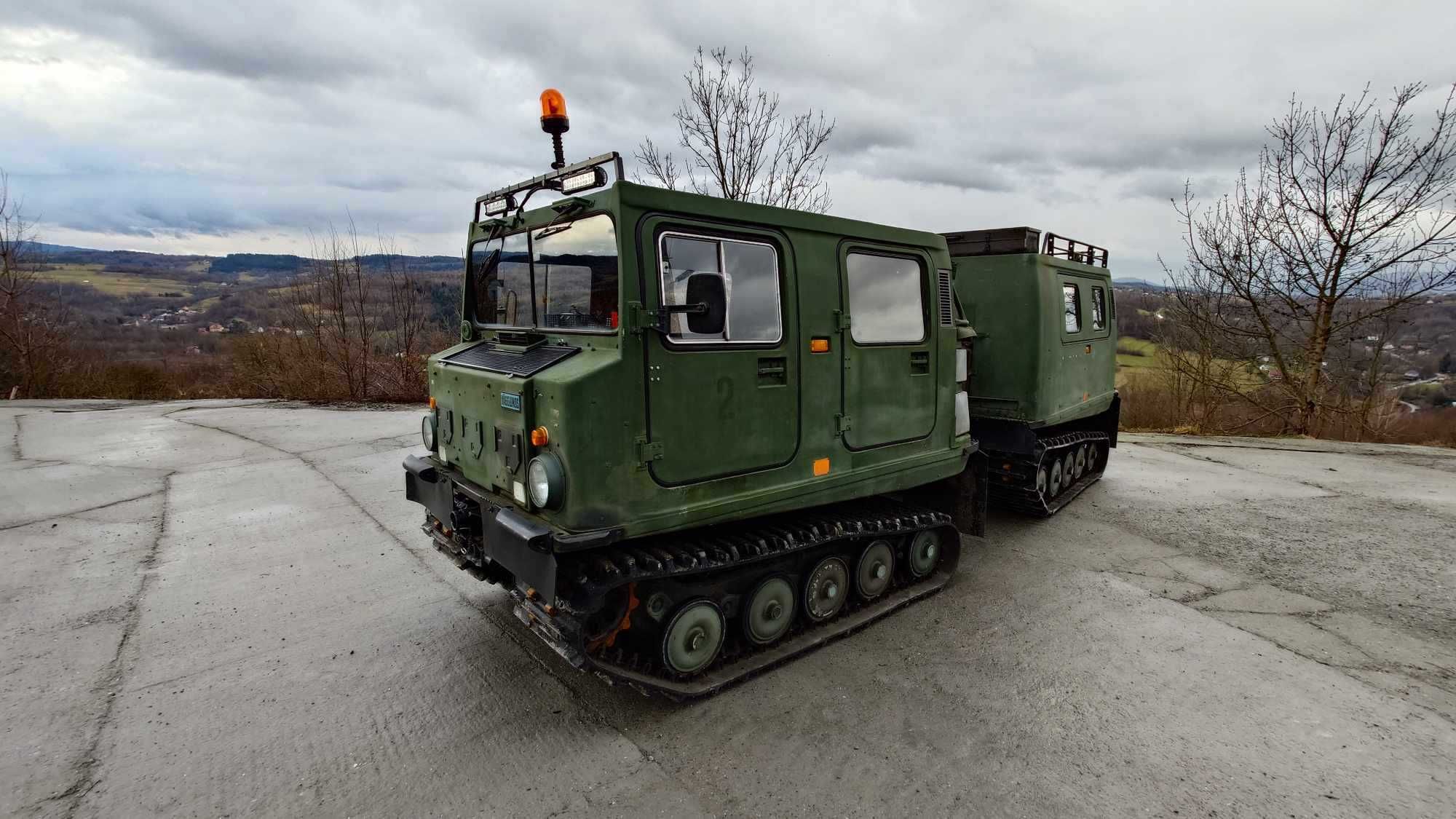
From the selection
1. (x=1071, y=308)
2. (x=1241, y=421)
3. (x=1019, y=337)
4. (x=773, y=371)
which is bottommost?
(x=1241, y=421)

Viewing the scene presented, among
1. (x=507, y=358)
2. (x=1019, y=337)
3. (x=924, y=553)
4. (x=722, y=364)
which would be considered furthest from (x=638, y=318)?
(x=1019, y=337)

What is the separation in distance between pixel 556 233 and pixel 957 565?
3863mm

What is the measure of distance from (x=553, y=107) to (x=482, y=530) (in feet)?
7.96

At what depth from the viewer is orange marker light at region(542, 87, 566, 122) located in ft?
12.0

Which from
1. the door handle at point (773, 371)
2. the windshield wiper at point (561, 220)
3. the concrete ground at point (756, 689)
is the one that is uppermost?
the windshield wiper at point (561, 220)

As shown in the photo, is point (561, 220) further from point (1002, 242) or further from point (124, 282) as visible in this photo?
point (124, 282)

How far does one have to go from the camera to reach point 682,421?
3.21 meters

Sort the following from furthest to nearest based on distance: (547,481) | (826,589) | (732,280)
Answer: (826,589) < (732,280) < (547,481)

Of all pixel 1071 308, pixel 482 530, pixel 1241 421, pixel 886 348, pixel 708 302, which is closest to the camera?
pixel 708 302

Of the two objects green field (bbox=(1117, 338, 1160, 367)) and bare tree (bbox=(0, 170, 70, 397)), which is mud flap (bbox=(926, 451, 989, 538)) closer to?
green field (bbox=(1117, 338, 1160, 367))

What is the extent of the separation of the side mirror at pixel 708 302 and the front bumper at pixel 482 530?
1.21 m

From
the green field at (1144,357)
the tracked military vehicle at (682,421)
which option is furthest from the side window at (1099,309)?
the green field at (1144,357)

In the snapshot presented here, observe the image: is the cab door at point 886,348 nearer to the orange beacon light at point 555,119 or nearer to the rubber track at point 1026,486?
the orange beacon light at point 555,119

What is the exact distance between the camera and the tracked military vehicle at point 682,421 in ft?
9.87
